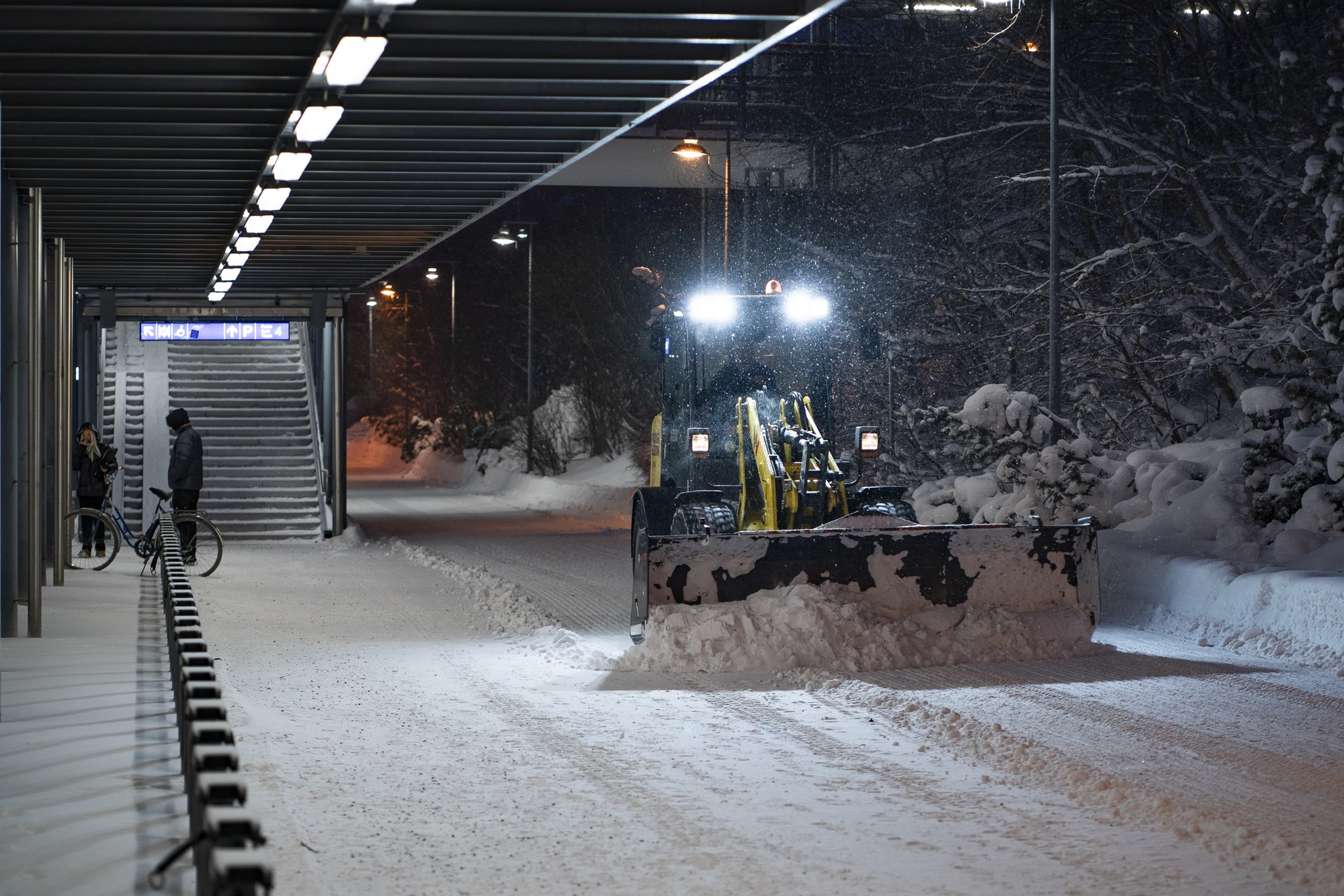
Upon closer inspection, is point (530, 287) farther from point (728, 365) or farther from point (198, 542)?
point (728, 365)

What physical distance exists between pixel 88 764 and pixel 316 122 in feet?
15.0

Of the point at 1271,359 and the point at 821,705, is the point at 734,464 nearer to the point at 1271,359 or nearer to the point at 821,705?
the point at 821,705

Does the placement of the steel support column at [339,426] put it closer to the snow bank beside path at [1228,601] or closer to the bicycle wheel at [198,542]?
the bicycle wheel at [198,542]

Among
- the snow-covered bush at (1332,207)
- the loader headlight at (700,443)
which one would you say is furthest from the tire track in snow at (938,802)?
the snow-covered bush at (1332,207)

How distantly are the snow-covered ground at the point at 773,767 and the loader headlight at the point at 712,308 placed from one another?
311 centimetres

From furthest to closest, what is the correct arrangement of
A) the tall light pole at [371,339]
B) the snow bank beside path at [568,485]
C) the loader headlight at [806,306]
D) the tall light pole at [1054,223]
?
the tall light pole at [371,339], the snow bank beside path at [568,485], the tall light pole at [1054,223], the loader headlight at [806,306]

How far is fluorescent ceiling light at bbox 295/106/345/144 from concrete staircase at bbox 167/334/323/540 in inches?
543

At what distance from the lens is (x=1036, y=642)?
11.0 metres

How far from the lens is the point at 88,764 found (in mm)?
7559

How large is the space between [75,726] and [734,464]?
678cm

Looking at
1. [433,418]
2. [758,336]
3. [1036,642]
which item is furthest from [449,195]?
[433,418]

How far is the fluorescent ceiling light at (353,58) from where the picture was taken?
820 cm

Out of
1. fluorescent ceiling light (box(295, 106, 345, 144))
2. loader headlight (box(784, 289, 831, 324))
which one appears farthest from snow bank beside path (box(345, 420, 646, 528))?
fluorescent ceiling light (box(295, 106, 345, 144))

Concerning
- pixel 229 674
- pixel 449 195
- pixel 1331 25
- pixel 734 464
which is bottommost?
pixel 229 674
